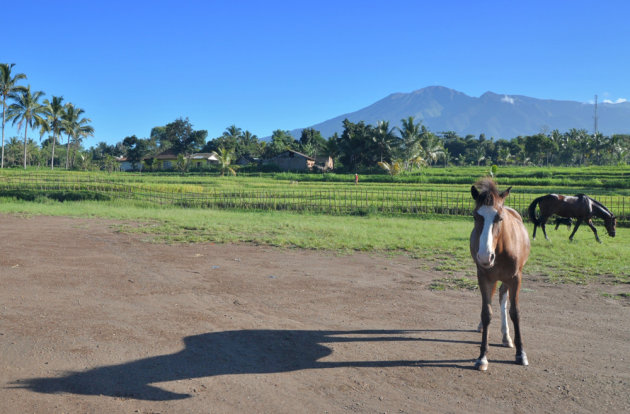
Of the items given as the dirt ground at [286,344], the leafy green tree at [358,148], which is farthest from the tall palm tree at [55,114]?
the dirt ground at [286,344]

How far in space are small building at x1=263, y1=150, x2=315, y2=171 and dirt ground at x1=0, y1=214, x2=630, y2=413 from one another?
58.6m

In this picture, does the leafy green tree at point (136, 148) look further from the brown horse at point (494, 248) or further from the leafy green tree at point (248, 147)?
the brown horse at point (494, 248)

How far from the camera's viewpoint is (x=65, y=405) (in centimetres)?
467

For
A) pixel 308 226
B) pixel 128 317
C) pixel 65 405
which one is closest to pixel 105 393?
pixel 65 405

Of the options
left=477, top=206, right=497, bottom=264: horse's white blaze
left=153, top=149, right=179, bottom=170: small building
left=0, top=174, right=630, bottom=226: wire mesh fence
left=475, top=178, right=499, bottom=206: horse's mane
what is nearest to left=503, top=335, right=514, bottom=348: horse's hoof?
left=477, top=206, right=497, bottom=264: horse's white blaze

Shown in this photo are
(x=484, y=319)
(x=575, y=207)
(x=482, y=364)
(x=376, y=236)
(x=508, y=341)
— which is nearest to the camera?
(x=482, y=364)

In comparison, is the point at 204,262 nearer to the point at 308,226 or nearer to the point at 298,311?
the point at 298,311

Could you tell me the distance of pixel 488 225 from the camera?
17.0 ft

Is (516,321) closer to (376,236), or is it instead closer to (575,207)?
(575,207)

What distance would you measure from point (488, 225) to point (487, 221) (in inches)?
2.3

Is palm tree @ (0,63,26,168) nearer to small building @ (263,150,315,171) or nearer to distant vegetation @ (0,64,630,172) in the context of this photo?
distant vegetation @ (0,64,630,172)

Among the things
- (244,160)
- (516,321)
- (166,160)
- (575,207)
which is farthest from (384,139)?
(516,321)

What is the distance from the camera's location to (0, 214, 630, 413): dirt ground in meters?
4.86

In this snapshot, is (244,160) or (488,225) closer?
(488,225)
